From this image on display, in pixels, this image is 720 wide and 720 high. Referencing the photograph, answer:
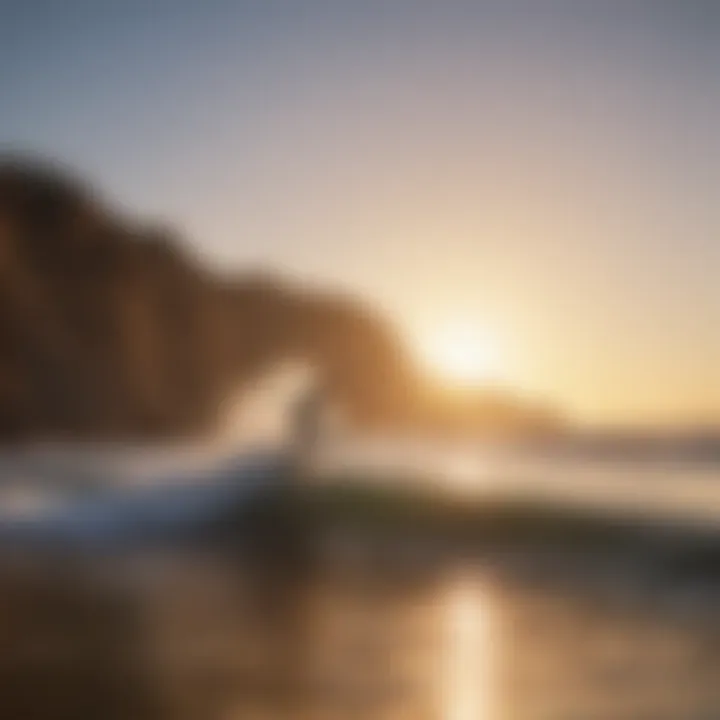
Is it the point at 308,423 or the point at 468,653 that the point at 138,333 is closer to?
the point at 308,423

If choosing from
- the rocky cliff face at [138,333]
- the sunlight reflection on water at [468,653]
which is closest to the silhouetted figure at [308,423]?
the rocky cliff face at [138,333]

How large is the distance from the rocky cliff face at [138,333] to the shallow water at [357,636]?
13 centimetres

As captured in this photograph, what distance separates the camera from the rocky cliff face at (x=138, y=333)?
1.10 m

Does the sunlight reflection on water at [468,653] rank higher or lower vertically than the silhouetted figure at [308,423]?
lower

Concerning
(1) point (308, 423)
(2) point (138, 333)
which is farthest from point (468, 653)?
(2) point (138, 333)

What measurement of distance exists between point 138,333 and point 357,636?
0.36 metres

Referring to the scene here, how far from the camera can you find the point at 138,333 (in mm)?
1127

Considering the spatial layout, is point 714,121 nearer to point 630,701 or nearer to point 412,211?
point 412,211

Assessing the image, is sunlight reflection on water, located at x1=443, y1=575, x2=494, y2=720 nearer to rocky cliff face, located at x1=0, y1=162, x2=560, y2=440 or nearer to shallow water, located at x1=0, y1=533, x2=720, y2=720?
shallow water, located at x1=0, y1=533, x2=720, y2=720

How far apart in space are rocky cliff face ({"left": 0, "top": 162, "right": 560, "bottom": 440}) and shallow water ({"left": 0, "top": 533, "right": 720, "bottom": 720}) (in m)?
0.13

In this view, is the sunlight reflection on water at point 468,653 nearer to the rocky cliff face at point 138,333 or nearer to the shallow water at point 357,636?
the shallow water at point 357,636

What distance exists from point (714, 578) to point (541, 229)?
362 millimetres

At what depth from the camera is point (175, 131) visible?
1.14 m

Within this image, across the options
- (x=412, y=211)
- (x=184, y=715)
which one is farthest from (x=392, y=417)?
(x=184, y=715)
